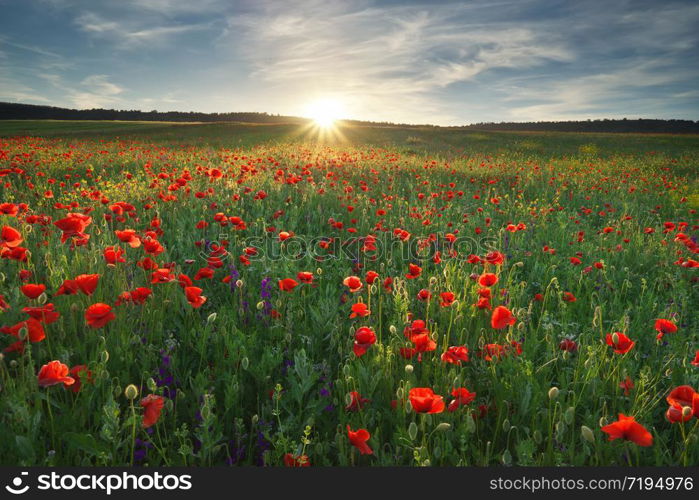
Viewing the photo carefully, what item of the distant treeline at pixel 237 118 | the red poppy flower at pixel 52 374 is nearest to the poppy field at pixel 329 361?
the red poppy flower at pixel 52 374

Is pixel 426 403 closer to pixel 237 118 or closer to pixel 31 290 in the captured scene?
pixel 31 290

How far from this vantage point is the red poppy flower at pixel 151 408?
5.35ft

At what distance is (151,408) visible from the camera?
1.68m

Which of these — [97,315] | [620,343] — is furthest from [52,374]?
[620,343]

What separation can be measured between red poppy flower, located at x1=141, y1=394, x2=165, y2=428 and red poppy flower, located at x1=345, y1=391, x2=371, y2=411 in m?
0.79

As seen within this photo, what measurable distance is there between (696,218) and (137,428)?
9.17m

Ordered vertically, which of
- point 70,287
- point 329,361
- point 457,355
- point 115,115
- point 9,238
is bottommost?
point 329,361

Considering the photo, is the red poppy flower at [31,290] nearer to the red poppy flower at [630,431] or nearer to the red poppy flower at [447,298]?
the red poppy flower at [447,298]

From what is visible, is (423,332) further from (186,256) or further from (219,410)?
(186,256)

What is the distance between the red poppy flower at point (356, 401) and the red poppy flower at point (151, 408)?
0.79 meters

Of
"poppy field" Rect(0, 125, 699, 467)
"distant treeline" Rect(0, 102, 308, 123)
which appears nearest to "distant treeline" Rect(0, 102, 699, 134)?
"distant treeline" Rect(0, 102, 308, 123)

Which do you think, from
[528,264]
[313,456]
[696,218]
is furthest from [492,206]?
[313,456]

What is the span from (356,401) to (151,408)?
878mm

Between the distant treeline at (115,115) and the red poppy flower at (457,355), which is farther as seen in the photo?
the distant treeline at (115,115)
